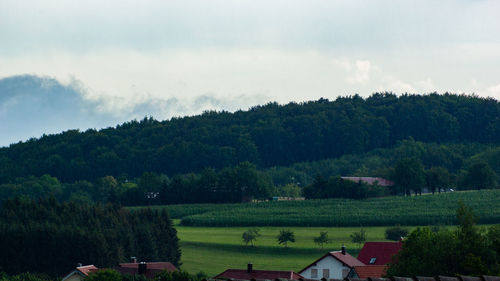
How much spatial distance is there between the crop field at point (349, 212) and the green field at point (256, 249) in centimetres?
335

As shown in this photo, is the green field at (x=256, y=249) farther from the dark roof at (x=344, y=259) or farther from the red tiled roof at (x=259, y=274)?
the red tiled roof at (x=259, y=274)

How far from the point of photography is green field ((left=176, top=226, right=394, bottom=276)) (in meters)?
120

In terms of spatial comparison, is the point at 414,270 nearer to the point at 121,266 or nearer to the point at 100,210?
the point at 121,266

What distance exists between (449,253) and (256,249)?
60.2m

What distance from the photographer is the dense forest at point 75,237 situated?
118 m

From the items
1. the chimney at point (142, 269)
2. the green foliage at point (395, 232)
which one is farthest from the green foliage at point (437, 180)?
the chimney at point (142, 269)

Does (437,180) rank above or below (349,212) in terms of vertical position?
above

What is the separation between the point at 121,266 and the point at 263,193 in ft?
290

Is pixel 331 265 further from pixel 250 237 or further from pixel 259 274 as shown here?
pixel 250 237

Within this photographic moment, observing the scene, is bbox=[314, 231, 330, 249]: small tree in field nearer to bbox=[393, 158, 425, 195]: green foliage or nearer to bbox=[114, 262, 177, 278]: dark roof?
bbox=[114, 262, 177, 278]: dark roof

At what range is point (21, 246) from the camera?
120 m

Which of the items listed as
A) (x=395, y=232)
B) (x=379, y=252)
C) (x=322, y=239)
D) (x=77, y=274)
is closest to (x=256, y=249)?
(x=322, y=239)

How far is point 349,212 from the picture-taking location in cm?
15275

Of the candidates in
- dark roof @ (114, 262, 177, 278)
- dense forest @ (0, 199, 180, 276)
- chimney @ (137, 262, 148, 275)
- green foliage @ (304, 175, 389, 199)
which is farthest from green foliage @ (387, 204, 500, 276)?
green foliage @ (304, 175, 389, 199)
